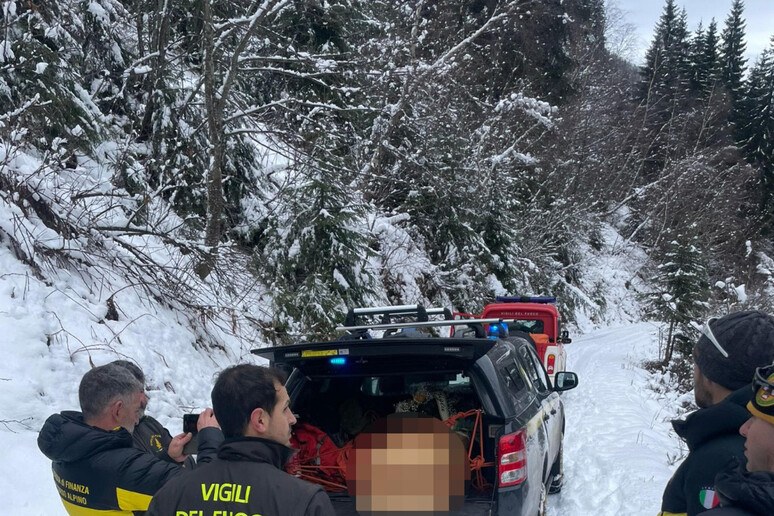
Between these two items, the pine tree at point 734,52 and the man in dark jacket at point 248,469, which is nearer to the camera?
the man in dark jacket at point 248,469

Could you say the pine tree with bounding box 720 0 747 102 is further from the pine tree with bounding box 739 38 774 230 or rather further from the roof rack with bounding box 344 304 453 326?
the roof rack with bounding box 344 304 453 326

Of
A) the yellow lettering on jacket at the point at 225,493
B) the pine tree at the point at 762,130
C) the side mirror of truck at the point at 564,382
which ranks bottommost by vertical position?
the side mirror of truck at the point at 564,382

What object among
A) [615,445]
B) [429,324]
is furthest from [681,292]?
[429,324]

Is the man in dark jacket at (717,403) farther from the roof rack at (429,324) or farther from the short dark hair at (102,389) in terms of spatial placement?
the short dark hair at (102,389)

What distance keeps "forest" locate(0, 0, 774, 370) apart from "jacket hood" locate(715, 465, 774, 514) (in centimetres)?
783

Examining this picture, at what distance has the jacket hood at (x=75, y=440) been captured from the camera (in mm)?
2871

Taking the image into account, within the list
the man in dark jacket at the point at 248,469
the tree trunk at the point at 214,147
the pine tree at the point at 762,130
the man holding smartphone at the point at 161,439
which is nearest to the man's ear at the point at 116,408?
the man holding smartphone at the point at 161,439

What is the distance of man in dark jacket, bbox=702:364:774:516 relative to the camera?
145 cm

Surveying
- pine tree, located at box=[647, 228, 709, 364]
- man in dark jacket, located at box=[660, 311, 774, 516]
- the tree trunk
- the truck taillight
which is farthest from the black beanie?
pine tree, located at box=[647, 228, 709, 364]

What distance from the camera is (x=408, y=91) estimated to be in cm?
1744

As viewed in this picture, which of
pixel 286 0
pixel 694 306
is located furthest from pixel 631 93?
Answer: pixel 286 0

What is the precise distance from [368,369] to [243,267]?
247 inches

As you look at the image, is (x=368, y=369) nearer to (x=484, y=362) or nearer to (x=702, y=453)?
(x=484, y=362)

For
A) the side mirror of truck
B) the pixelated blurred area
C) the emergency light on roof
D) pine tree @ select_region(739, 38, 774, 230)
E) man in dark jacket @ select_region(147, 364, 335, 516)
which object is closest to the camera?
man in dark jacket @ select_region(147, 364, 335, 516)
